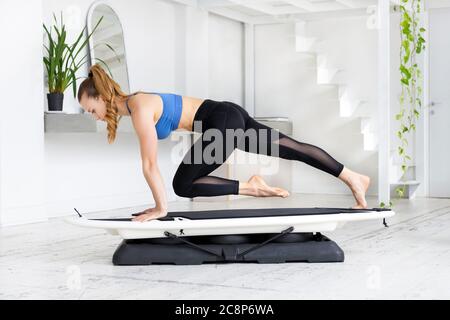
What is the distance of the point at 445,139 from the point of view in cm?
778

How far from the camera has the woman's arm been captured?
3.64 metres

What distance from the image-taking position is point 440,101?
7785mm

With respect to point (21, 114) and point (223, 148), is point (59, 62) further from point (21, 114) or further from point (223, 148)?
point (223, 148)

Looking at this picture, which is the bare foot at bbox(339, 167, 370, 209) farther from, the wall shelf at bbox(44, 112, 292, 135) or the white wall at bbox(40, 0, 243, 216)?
the white wall at bbox(40, 0, 243, 216)

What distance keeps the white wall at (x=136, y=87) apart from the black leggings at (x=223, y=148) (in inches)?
92.4

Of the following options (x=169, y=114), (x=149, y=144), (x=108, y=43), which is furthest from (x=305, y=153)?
(x=108, y=43)

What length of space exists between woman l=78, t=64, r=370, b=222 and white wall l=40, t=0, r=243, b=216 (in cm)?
235

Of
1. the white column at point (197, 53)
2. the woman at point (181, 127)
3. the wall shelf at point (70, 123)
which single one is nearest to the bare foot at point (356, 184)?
the woman at point (181, 127)

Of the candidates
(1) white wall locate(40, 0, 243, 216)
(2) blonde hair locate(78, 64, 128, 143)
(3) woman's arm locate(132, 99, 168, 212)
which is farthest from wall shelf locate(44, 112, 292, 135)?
(3) woman's arm locate(132, 99, 168, 212)

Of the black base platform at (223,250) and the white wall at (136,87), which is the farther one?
the white wall at (136,87)

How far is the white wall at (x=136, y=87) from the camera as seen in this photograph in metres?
6.18

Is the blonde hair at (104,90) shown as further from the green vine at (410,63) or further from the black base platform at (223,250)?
the green vine at (410,63)

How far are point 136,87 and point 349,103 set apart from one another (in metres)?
2.38

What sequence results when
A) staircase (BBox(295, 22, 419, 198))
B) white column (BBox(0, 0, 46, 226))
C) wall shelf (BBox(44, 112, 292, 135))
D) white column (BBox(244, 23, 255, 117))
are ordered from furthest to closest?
white column (BBox(244, 23, 255, 117)), staircase (BBox(295, 22, 419, 198)), wall shelf (BBox(44, 112, 292, 135)), white column (BBox(0, 0, 46, 226))
